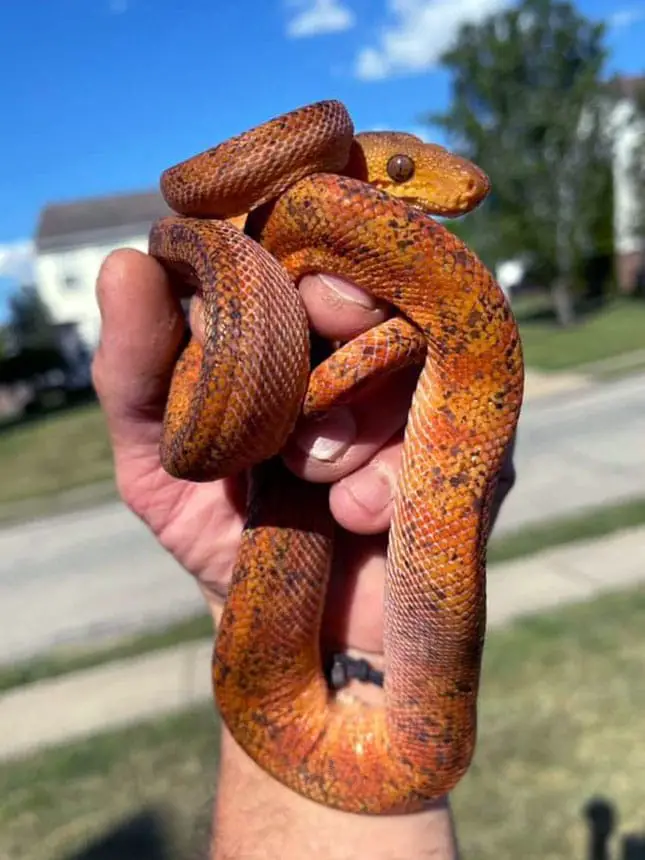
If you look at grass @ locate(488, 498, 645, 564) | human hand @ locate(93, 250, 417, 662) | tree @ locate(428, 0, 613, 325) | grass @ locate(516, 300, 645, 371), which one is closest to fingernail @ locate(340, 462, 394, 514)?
human hand @ locate(93, 250, 417, 662)

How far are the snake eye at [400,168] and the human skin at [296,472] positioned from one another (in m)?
0.48

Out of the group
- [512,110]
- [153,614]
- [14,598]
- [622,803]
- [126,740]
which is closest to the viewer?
[622,803]

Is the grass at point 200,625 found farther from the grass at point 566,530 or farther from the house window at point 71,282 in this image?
the house window at point 71,282

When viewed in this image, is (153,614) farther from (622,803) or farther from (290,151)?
(290,151)

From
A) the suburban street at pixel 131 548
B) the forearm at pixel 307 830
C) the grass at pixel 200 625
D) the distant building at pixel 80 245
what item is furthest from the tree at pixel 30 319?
the forearm at pixel 307 830

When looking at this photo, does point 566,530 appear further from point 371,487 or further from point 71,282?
point 71,282

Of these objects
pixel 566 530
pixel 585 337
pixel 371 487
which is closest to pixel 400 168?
pixel 371 487

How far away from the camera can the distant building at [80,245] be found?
6419cm

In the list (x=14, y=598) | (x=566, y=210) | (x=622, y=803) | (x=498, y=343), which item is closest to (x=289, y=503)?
(x=498, y=343)

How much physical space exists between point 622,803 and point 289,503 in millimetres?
3459

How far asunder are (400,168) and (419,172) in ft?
0.20

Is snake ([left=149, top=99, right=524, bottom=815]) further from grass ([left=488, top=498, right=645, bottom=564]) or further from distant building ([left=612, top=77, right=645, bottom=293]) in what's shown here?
distant building ([left=612, top=77, right=645, bottom=293])

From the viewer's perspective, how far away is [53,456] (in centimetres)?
2242

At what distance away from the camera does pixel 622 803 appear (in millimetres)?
4809
